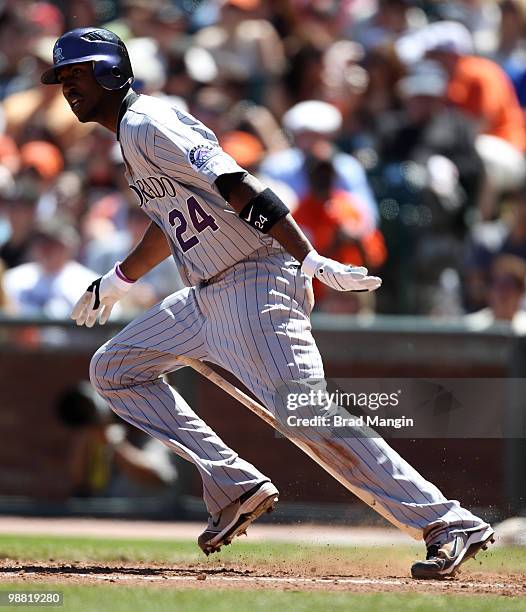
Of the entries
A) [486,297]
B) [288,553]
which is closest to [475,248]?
[486,297]

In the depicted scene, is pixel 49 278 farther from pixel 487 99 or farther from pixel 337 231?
pixel 487 99

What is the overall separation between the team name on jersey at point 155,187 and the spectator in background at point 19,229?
15.8ft

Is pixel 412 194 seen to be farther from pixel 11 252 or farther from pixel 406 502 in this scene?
pixel 406 502

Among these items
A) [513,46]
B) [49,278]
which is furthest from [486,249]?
[49,278]

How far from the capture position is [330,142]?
33.6ft

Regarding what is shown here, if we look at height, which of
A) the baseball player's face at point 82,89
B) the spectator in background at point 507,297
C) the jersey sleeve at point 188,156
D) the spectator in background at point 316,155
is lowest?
the spectator in background at point 507,297

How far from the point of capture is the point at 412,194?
9.86m

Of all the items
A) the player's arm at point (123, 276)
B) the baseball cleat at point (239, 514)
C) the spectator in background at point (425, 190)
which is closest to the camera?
the baseball cleat at point (239, 514)

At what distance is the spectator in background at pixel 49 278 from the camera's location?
9680 millimetres

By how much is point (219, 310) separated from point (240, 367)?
0.25m

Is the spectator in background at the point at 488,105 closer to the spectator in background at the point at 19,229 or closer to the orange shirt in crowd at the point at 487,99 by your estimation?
the orange shirt in crowd at the point at 487,99

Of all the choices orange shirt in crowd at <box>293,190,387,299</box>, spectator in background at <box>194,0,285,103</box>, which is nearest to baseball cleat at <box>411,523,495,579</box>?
orange shirt in crowd at <box>293,190,387,299</box>

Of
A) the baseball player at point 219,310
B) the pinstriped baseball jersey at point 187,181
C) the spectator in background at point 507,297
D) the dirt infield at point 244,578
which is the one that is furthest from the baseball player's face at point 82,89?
the spectator in background at point 507,297

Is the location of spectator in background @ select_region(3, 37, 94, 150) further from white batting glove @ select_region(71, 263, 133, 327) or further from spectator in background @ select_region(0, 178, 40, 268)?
white batting glove @ select_region(71, 263, 133, 327)
